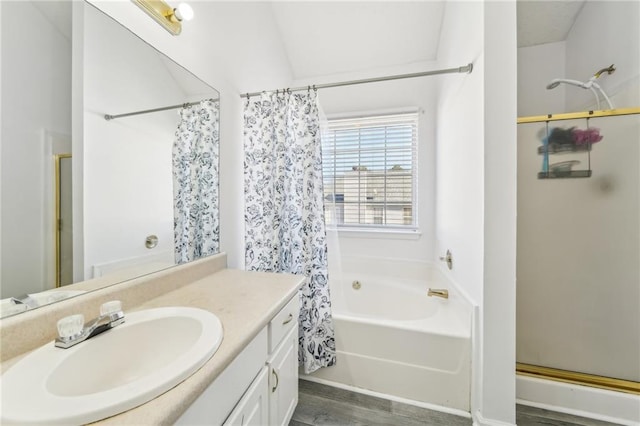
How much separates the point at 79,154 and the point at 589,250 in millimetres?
2504

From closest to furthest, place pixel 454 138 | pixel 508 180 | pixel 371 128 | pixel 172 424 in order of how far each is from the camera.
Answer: pixel 172 424 < pixel 508 180 < pixel 454 138 < pixel 371 128

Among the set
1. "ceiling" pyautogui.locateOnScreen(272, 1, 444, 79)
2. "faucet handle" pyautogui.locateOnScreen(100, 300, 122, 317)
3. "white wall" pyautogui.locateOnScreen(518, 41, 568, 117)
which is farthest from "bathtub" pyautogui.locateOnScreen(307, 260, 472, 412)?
"ceiling" pyautogui.locateOnScreen(272, 1, 444, 79)

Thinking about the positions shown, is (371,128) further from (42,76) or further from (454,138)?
(42,76)

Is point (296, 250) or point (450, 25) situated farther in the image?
point (450, 25)

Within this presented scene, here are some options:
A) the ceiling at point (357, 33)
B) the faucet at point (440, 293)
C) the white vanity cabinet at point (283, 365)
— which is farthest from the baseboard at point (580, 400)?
the ceiling at point (357, 33)

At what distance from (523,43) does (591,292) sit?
2.08m

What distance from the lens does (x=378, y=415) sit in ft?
4.40

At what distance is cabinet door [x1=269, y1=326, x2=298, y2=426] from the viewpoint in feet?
3.16

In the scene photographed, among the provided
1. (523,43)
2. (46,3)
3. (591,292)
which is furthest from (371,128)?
(46,3)

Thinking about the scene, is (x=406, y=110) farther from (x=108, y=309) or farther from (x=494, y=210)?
(x=108, y=309)

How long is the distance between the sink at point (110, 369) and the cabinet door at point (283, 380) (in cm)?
38

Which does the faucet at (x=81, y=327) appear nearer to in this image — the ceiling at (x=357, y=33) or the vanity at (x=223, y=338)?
the vanity at (x=223, y=338)

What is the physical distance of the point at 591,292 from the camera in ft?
4.44

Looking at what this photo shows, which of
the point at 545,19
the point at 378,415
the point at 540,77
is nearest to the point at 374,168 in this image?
the point at 540,77
